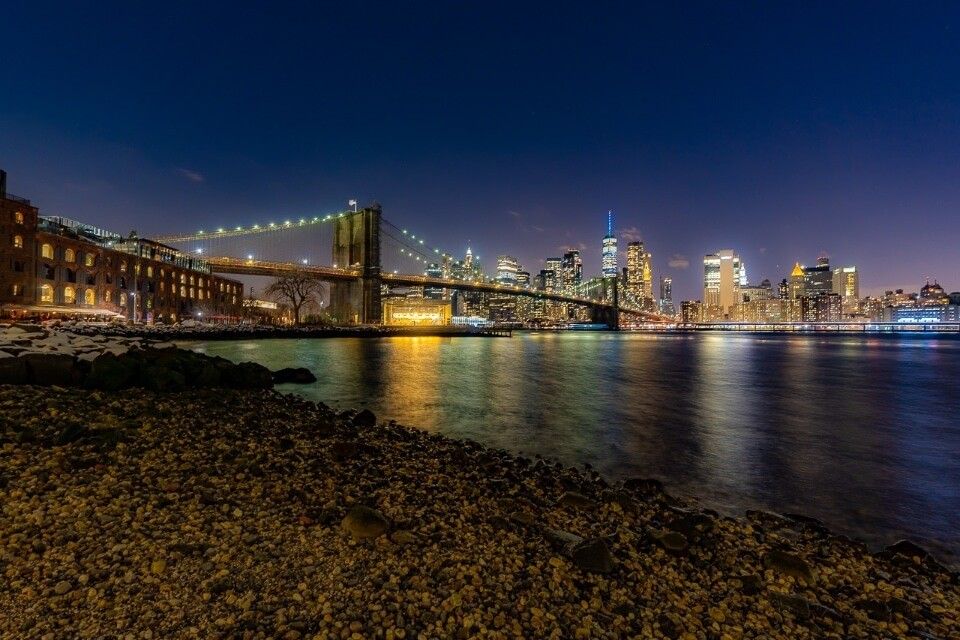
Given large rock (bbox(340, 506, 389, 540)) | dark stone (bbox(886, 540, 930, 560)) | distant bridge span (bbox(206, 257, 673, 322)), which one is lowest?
dark stone (bbox(886, 540, 930, 560))

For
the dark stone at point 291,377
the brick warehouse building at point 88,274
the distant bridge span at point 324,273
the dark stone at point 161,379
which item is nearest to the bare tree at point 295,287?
the distant bridge span at point 324,273

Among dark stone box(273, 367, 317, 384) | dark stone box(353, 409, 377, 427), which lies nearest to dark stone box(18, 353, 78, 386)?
dark stone box(353, 409, 377, 427)

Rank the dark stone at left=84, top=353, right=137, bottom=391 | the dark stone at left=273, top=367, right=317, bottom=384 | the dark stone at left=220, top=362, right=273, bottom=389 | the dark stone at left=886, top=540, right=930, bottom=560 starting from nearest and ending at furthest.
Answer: the dark stone at left=886, top=540, right=930, bottom=560 < the dark stone at left=84, top=353, right=137, bottom=391 < the dark stone at left=220, top=362, right=273, bottom=389 < the dark stone at left=273, top=367, right=317, bottom=384

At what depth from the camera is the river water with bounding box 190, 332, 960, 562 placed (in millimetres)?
7027

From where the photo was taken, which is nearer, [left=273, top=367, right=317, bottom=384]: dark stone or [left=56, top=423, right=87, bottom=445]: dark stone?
[left=56, top=423, right=87, bottom=445]: dark stone

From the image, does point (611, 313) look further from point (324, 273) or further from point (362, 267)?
point (324, 273)

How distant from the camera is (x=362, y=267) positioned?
231 ft

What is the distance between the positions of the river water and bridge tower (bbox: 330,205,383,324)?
44.8m

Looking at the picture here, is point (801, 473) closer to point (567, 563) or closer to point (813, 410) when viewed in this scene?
point (567, 563)

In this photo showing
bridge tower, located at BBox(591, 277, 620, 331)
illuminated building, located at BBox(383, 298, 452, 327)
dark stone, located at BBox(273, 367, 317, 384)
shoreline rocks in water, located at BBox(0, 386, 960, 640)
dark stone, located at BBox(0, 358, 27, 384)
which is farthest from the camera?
bridge tower, located at BBox(591, 277, 620, 331)

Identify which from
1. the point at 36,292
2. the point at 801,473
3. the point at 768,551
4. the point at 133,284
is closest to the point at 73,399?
the point at 768,551

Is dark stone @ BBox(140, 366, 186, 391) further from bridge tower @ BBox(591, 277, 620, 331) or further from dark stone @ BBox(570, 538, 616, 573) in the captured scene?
bridge tower @ BBox(591, 277, 620, 331)

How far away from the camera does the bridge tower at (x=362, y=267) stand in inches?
2763

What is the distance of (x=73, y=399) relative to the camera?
334 inches
